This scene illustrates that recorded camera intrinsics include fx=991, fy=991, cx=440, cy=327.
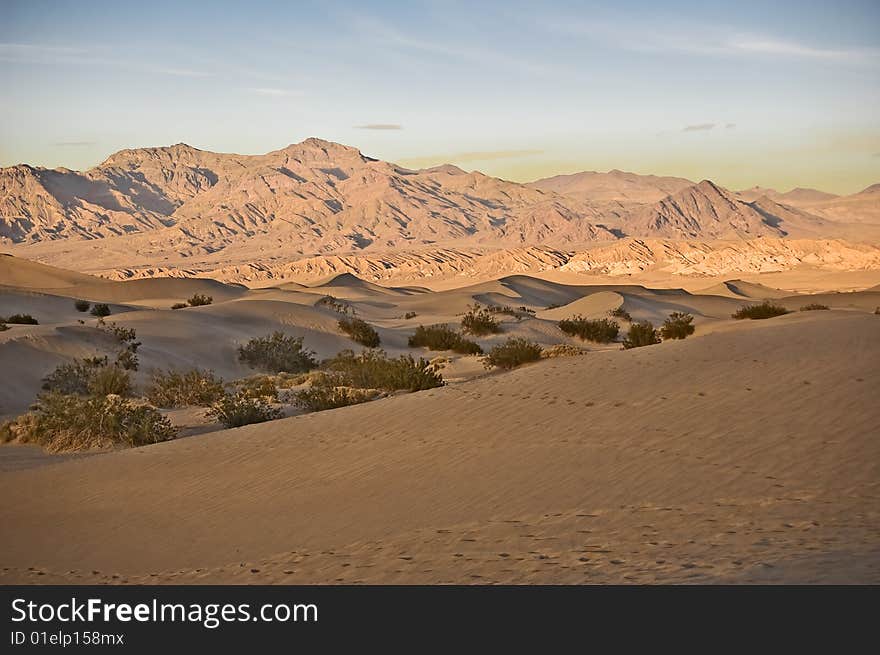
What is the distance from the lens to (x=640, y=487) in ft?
32.3

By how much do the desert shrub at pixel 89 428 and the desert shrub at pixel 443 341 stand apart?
14538 mm

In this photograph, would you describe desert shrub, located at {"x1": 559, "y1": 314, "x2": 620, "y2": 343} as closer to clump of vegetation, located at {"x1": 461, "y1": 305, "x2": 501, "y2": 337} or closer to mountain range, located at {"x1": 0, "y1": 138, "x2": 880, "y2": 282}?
clump of vegetation, located at {"x1": 461, "y1": 305, "x2": 501, "y2": 337}

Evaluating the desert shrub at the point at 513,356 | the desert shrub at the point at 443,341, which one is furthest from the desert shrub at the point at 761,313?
the desert shrub at the point at 513,356

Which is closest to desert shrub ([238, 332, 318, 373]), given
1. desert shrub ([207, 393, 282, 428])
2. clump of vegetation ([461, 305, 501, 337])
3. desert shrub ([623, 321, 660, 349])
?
clump of vegetation ([461, 305, 501, 337])

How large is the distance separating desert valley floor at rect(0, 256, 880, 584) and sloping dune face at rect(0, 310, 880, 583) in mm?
33

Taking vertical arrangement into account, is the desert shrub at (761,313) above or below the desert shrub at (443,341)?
above

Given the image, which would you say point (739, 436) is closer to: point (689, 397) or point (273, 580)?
point (689, 397)

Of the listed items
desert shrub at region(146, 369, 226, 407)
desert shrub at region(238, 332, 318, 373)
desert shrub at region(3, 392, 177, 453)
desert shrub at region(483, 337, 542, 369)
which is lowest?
desert shrub at region(238, 332, 318, 373)

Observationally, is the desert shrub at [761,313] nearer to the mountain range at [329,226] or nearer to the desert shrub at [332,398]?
the desert shrub at [332,398]

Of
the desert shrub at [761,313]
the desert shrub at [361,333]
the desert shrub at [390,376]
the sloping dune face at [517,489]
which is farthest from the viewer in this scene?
the desert shrub at [361,333]

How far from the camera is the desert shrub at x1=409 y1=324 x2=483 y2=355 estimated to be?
1220 inches

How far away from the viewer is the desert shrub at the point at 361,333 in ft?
113

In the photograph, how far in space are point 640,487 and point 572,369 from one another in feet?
21.7
